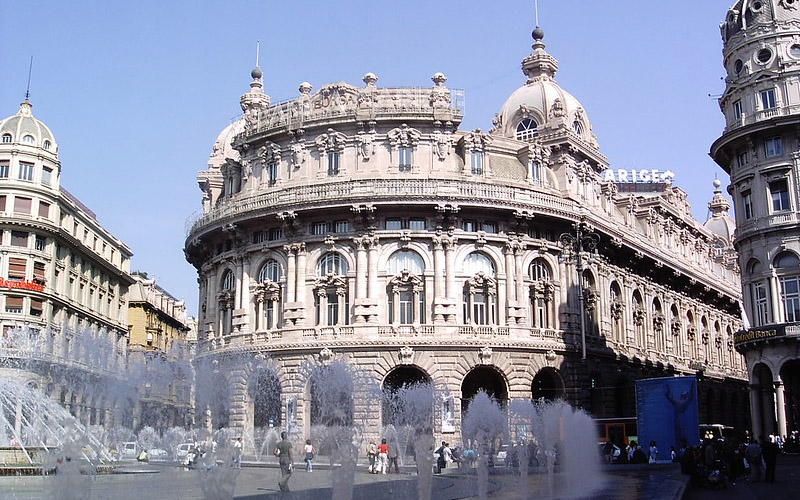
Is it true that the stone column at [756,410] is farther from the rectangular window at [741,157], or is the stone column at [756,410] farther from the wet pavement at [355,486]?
the wet pavement at [355,486]

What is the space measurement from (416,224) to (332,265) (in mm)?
5433

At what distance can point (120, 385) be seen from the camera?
62.4 meters

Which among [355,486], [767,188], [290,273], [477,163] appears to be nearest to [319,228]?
[290,273]

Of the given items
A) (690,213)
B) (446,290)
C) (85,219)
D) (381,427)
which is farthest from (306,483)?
(690,213)

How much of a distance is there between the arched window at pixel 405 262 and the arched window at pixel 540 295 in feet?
22.8

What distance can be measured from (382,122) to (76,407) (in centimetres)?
3235

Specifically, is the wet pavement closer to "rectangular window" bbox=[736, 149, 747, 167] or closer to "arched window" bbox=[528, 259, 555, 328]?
"arched window" bbox=[528, 259, 555, 328]

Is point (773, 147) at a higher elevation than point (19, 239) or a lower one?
higher

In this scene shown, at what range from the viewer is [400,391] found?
49031 mm

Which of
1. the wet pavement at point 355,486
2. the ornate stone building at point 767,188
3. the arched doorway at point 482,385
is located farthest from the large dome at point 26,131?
the ornate stone building at point 767,188

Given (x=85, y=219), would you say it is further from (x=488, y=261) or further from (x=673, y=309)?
(x=673, y=309)

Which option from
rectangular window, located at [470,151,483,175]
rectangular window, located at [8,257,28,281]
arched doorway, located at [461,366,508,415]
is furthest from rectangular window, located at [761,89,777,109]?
rectangular window, located at [8,257,28,281]

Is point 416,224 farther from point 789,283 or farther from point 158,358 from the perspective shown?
point 158,358

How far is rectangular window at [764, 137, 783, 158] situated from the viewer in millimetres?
52378
